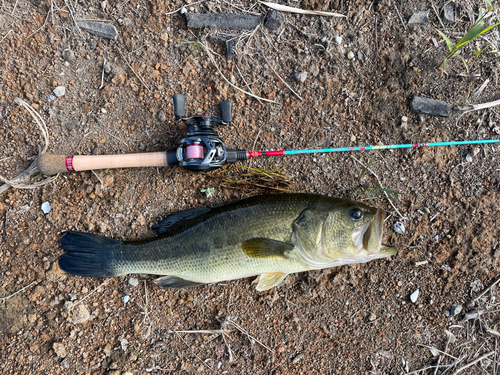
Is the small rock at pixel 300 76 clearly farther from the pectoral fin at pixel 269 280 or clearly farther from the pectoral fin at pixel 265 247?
the pectoral fin at pixel 269 280

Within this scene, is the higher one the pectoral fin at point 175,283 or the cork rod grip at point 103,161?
the cork rod grip at point 103,161

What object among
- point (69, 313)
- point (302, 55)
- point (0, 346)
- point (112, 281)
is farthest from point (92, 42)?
point (0, 346)

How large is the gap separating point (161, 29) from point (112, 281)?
2754 millimetres

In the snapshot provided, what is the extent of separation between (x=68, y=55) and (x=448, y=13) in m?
4.12

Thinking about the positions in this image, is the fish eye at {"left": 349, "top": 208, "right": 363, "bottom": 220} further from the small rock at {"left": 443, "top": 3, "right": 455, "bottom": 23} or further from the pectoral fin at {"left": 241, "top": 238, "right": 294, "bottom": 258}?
the small rock at {"left": 443, "top": 3, "right": 455, "bottom": 23}

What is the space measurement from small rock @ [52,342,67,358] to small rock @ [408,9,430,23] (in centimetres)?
507

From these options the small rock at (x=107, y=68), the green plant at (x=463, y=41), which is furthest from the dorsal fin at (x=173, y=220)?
the green plant at (x=463, y=41)

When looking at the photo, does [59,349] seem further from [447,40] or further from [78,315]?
[447,40]

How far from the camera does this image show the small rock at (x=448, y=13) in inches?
131

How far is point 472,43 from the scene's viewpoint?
337 centimetres

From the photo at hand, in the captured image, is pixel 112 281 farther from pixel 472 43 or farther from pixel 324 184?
pixel 472 43

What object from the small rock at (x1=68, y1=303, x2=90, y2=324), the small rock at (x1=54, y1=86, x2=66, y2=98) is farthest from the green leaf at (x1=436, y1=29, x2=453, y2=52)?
the small rock at (x1=68, y1=303, x2=90, y2=324)

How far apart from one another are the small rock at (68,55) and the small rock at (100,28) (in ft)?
0.96

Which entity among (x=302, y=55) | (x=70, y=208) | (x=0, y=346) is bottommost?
(x=0, y=346)
